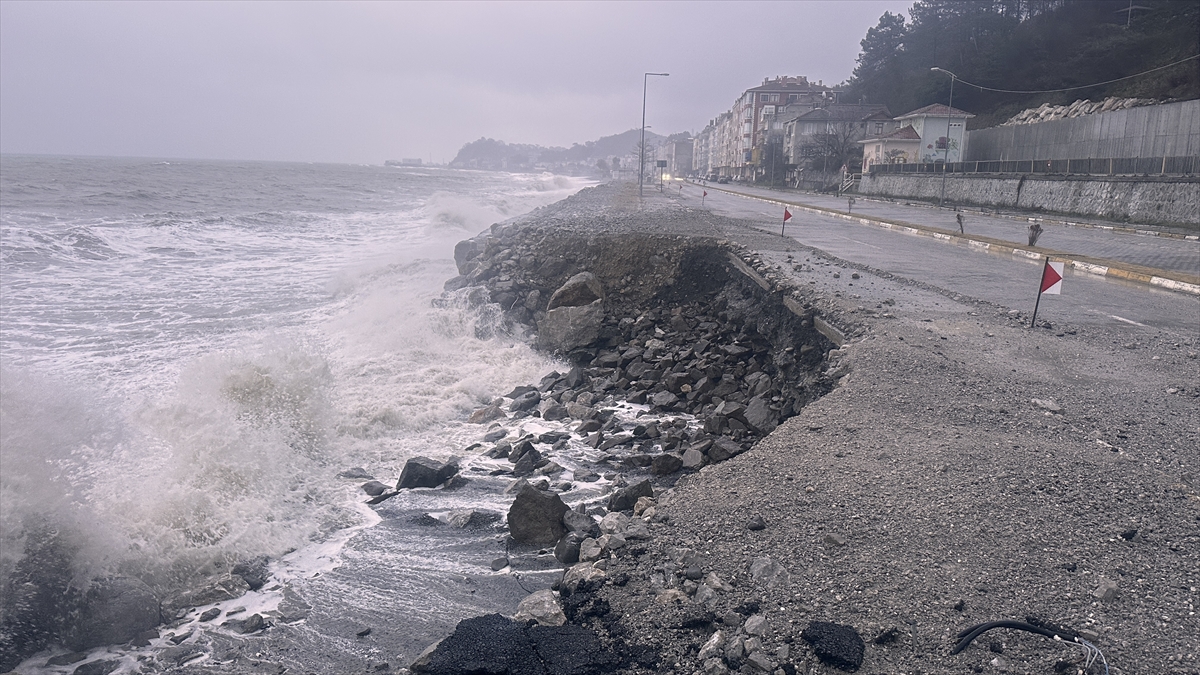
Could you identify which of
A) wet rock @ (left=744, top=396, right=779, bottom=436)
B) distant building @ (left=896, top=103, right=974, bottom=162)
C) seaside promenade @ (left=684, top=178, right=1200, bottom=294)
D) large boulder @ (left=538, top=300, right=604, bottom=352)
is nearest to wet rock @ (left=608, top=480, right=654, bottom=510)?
wet rock @ (left=744, top=396, right=779, bottom=436)

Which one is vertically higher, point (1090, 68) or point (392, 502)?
point (1090, 68)

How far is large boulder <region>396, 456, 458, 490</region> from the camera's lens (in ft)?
22.6

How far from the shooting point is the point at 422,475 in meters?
6.92

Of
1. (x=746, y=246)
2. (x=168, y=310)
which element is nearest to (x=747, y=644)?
(x=746, y=246)

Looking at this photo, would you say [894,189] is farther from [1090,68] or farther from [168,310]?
[168,310]

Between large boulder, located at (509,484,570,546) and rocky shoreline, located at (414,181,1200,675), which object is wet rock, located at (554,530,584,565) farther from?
large boulder, located at (509,484,570,546)

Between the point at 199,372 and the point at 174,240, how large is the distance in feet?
66.3

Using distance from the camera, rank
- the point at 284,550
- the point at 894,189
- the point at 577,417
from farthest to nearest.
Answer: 1. the point at 894,189
2. the point at 577,417
3. the point at 284,550

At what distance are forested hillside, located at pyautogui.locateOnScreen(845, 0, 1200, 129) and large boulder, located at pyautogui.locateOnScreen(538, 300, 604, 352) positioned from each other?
135ft

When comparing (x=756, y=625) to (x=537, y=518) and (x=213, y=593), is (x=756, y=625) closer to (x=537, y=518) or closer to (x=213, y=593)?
(x=537, y=518)

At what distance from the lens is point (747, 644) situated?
337 cm

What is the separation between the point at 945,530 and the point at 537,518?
2781mm

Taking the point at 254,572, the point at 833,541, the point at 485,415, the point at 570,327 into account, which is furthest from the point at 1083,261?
the point at 254,572

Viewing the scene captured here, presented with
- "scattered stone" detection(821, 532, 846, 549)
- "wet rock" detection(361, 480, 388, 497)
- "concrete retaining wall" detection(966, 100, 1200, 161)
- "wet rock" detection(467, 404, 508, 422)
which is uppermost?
"concrete retaining wall" detection(966, 100, 1200, 161)
